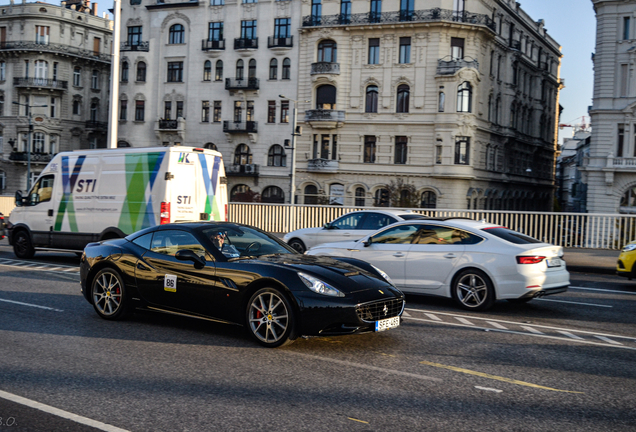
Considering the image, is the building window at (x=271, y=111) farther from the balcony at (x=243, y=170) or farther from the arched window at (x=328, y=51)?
the arched window at (x=328, y=51)

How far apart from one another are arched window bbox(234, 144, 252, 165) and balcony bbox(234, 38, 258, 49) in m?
7.87

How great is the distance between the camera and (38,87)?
216 ft

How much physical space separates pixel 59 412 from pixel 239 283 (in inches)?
111

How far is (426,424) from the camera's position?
5.11 m

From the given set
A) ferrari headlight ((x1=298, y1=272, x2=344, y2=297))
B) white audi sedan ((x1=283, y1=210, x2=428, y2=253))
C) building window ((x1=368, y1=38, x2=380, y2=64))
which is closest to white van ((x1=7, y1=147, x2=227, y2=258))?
white audi sedan ((x1=283, y1=210, x2=428, y2=253))

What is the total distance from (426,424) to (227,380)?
202cm

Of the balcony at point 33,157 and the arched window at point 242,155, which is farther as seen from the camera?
the balcony at point 33,157

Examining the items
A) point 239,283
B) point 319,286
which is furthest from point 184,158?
point 319,286

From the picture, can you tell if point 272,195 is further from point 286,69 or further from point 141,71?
point 141,71

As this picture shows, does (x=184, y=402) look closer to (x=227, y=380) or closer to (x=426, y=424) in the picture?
(x=227, y=380)

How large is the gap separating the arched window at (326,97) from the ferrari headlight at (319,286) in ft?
151

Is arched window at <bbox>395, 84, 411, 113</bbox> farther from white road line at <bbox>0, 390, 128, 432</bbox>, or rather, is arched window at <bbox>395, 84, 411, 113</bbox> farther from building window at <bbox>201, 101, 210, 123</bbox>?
white road line at <bbox>0, 390, 128, 432</bbox>

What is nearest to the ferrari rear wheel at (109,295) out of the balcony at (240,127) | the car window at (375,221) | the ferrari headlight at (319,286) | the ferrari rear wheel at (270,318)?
the ferrari rear wheel at (270,318)

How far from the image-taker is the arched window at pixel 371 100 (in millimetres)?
51594
